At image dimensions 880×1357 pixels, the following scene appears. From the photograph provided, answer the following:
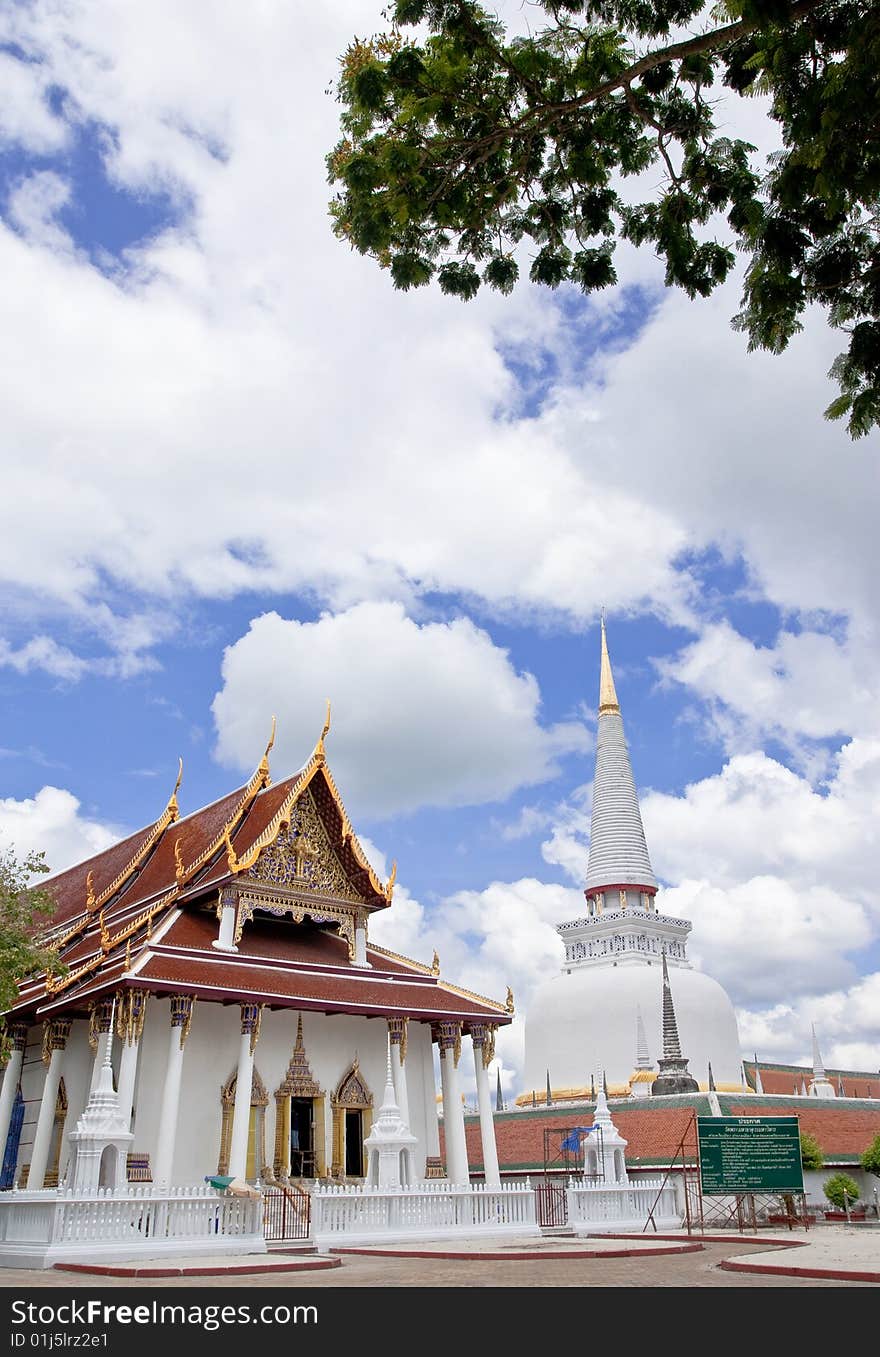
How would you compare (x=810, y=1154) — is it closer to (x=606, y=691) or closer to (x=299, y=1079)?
(x=299, y=1079)

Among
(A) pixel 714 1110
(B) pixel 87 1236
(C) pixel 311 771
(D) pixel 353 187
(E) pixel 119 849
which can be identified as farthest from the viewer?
(E) pixel 119 849

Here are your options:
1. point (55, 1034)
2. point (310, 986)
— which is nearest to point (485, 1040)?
point (310, 986)

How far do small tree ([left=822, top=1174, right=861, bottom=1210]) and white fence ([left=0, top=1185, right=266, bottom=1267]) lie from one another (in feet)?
53.2

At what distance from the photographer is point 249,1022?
20.1 m

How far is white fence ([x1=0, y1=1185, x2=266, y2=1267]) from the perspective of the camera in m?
14.0

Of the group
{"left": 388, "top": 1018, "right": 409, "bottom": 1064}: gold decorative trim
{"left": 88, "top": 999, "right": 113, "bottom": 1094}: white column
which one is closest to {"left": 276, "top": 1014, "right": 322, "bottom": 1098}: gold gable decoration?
{"left": 388, "top": 1018, "right": 409, "bottom": 1064}: gold decorative trim

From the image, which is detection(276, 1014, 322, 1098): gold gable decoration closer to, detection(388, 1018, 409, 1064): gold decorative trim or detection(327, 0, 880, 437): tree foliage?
detection(388, 1018, 409, 1064): gold decorative trim

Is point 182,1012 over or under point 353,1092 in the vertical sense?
over

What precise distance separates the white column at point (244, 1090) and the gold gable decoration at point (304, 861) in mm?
3191

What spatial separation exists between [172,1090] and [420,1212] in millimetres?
4589
